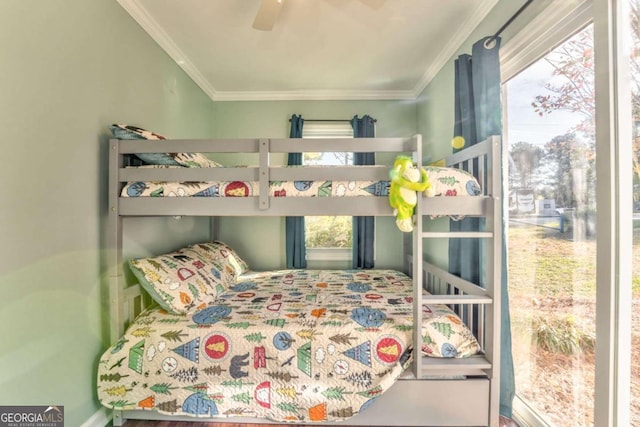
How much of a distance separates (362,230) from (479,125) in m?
1.62

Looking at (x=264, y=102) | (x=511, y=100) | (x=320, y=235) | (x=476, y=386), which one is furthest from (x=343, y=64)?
(x=476, y=386)

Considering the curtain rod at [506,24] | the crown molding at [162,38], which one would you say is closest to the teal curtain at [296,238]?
the crown molding at [162,38]

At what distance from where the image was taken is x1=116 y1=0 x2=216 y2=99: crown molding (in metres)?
1.97

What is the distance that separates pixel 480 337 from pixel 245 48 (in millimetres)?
2673

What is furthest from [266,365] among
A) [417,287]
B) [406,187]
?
[406,187]

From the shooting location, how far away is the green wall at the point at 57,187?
1.26 meters

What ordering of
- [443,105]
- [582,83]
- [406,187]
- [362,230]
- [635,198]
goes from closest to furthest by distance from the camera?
1. [635,198]
2. [582,83]
3. [406,187]
4. [443,105]
5. [362,230]

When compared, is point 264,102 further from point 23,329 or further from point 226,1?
point 23,329

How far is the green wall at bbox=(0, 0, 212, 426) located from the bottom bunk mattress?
0.25m

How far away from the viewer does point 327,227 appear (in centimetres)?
343

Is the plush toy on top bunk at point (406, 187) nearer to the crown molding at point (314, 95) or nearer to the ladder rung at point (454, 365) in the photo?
the ladder rung at point (454, 365)

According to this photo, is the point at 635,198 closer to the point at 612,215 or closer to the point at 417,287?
the point at 612,215

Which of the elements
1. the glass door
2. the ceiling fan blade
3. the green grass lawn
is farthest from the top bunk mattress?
the ceiling fan blade

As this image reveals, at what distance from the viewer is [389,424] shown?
1.67m
